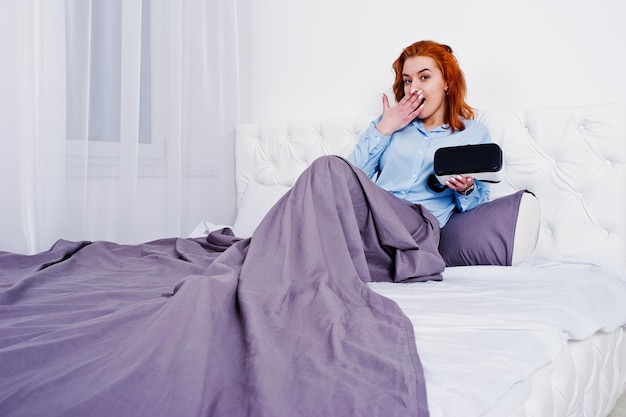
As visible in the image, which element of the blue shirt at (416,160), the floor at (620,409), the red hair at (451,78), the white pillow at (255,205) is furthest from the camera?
the white pillow at (255,205)

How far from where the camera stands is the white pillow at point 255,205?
220cm

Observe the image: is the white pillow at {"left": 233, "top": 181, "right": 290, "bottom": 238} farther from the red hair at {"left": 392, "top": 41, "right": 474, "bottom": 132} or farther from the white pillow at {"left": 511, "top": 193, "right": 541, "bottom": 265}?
the white pillow at {"left": 511, "top": 193, "right": 541, "bottom": 265}

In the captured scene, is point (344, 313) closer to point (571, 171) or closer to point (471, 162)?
point (471, 162)

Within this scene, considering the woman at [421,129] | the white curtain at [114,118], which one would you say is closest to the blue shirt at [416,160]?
the woman at [421,129]

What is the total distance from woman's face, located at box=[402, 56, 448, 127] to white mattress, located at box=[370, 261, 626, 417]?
659 mm

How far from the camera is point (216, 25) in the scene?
2574 millimetres

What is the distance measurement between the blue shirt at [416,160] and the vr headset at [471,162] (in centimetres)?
17

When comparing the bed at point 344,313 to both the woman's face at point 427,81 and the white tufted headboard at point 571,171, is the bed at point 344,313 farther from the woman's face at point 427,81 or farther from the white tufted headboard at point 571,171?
the woman's face at point 427,81

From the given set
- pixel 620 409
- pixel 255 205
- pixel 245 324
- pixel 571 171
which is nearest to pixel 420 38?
pixel 571 171

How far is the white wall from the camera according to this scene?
1867 millimetres

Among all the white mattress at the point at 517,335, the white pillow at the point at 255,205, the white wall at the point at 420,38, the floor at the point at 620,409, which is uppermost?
the white wall at the point at 420,38

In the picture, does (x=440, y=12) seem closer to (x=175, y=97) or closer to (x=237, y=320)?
(x=175, y=97)

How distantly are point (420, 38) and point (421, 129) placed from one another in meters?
0.49

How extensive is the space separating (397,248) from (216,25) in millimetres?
1614
